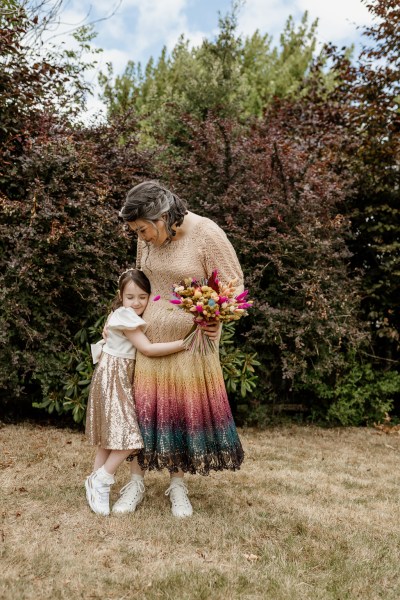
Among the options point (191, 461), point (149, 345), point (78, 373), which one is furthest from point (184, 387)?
point (78, 373)

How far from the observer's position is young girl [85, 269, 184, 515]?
310 cm

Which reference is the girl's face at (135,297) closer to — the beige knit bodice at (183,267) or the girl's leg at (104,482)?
the beige knit bodice at (183,267)

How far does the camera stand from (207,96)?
32.2 ft

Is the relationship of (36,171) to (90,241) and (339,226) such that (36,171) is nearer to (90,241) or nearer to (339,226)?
(90,241)

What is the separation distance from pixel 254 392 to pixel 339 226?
185 centimetres

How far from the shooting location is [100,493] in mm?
3143

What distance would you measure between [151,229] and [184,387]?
838 millimetres

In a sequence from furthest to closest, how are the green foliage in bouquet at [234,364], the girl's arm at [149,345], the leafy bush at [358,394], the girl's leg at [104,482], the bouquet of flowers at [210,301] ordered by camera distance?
the leafy bush at [358,394], the green foliage in bouquet at [234,364], the girl's leg at [104,482], the girl's arm at [149,345], the bouquet of flowers at [210,301]

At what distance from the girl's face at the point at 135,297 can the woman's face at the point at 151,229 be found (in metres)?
0.30

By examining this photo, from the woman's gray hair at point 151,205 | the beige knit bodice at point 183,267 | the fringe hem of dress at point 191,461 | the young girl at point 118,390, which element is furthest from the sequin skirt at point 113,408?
the woman's gray hair at point 151,205

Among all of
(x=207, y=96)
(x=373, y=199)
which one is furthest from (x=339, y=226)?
(x=207, y=96)

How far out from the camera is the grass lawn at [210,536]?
238 cm

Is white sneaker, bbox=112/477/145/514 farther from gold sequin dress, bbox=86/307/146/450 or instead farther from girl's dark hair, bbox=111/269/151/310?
girl's dark hair, bbox=111/269/151/310

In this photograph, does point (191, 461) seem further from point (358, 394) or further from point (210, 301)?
point (358, 394)
